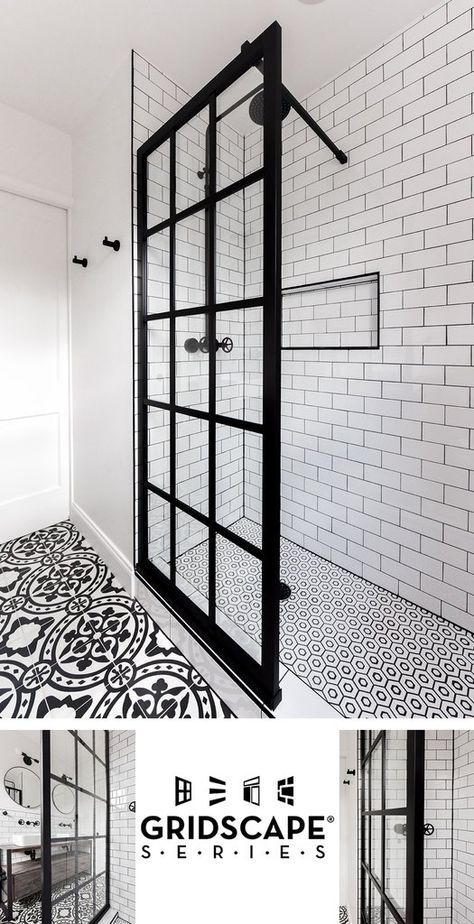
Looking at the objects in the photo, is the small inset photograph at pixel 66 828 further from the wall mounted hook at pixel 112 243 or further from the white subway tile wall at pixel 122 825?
the wall mounted hook at pixel 112 243

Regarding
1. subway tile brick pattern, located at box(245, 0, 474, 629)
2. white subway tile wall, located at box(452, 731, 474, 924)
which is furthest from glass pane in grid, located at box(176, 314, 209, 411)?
white subway tile wall, located at box(452, 731, 474, 924)

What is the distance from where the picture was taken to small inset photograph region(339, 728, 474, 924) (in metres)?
1.13

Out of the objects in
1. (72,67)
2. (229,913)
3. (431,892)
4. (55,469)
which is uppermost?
(72,67)

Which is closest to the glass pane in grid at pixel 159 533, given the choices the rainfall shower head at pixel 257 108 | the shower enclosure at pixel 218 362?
the shower enclosure at pixel 218 362

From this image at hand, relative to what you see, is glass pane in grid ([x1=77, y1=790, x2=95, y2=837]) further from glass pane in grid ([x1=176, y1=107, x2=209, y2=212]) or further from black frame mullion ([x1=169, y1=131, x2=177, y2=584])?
glass pane in grid ([x1=176, y1=107, x2=209, y2=212])

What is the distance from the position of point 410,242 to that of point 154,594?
1725 mm

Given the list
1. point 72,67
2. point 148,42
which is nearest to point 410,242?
point 148,42

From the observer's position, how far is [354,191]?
192cm

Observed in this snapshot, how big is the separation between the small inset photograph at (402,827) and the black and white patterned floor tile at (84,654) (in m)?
0.43

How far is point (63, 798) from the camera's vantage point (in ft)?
3.97

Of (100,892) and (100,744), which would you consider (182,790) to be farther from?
(100,892)

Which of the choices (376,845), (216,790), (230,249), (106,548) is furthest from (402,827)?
(230,249)

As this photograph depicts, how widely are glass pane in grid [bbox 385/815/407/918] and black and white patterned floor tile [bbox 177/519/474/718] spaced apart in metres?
0.26

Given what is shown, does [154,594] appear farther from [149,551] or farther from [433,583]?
[433,583]
